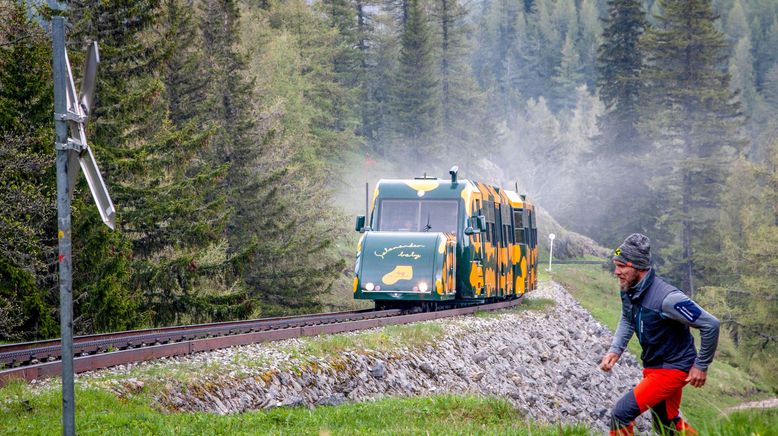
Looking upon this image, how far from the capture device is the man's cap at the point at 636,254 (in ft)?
26.1

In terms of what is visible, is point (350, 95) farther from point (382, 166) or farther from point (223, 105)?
point (223, 105)

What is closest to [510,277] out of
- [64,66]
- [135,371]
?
[135,371]

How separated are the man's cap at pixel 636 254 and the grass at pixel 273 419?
1433mm

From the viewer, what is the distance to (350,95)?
72688 mm

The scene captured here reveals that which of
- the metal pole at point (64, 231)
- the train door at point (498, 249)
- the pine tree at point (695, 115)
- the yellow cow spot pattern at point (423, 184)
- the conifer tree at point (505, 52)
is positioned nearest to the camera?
the metal pole at point (64, 231)

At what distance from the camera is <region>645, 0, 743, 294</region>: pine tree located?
190 ft

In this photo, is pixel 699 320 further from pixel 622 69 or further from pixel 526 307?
pixel 622 69

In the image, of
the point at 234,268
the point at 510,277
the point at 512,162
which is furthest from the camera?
the point at 512,162

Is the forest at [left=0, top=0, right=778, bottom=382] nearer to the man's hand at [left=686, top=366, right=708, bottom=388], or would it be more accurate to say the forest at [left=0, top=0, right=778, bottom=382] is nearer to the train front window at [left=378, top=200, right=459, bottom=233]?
the train front window at [left=378, top=200, right=459, bottom=233]

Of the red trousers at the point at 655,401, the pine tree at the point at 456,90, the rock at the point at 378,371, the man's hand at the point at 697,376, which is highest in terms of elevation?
the pine tree at the point at 456,90

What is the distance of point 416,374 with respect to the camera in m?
16.6

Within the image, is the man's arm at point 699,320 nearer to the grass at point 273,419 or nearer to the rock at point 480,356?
the grass at point 273,419

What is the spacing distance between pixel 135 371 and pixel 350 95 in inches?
2428

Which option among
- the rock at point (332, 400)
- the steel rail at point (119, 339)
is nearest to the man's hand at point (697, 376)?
the rock at point (332, 400)
